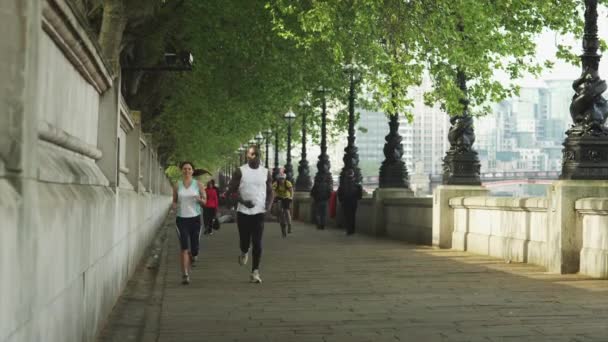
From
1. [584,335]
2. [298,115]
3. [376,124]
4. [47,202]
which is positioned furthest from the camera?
[376,124]

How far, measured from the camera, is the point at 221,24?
25000mm

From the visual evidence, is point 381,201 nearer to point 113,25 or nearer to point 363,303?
point 113,25

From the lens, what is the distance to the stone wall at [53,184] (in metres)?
3.77

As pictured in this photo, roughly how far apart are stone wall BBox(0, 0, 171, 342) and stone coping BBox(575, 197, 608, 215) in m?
6.28

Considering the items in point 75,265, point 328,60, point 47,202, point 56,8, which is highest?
point 328,60

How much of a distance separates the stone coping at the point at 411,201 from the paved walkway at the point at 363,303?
537 centimetres

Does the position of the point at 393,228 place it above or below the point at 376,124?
below

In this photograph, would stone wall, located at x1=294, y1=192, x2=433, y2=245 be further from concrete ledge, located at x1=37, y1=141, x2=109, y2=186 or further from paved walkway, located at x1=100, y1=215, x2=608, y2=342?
concrete ledge, located at x1=37, y1=141, x2=109, y2=186

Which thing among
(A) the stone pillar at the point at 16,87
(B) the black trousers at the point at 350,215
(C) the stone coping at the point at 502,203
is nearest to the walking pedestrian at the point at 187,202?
(C) the stone coping at the point at 502,203

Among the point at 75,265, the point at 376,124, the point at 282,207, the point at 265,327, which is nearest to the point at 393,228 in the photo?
the point at 282,207

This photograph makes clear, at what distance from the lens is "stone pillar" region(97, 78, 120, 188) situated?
9.84 m

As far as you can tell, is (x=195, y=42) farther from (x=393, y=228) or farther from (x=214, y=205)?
(x=393, y=228)

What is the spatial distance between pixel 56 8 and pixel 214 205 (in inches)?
779

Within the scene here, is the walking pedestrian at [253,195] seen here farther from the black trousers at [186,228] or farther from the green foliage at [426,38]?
the green foliage at [426,38]
